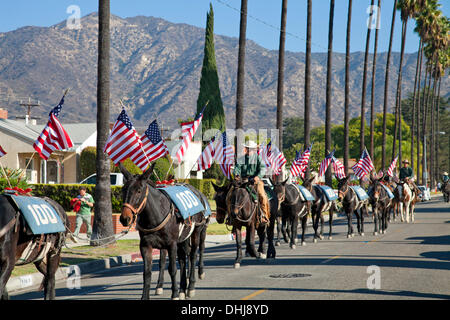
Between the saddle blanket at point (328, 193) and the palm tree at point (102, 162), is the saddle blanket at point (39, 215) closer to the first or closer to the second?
the palm tree at point (102, 162)

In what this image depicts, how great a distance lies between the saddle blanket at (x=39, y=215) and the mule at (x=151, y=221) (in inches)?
45.9

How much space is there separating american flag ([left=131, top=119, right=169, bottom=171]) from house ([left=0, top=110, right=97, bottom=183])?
26.9 m

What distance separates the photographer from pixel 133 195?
9625mm

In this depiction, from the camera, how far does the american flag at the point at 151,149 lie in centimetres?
1544

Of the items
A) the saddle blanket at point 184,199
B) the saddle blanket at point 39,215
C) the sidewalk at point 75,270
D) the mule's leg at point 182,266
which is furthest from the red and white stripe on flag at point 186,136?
the saddle blanket at point 39,215

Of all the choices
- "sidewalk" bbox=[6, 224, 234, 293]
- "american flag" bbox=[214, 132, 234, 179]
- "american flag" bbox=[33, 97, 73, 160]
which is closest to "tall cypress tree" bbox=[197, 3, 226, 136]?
"sidewalk" bbox=[6, 224, 234, 293]

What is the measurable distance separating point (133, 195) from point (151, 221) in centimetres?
70

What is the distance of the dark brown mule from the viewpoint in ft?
27.1

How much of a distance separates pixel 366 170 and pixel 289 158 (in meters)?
90.7

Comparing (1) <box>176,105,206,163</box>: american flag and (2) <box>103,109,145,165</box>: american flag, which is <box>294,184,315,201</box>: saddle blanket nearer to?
(1) <box>176,105,206,163</box>: american flag

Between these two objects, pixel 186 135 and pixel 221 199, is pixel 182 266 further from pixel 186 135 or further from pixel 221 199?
pixel 186 135
